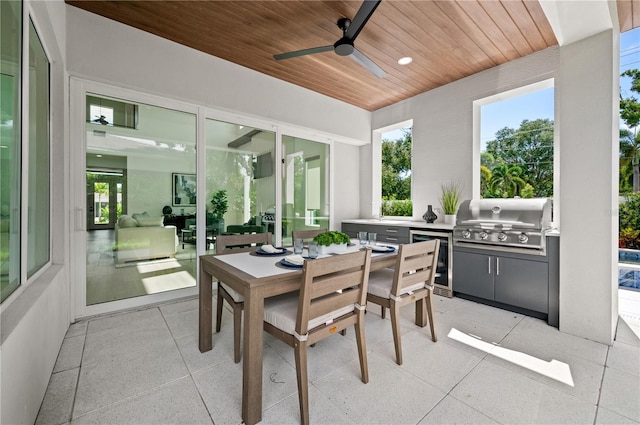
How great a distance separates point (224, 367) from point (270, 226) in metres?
2.25

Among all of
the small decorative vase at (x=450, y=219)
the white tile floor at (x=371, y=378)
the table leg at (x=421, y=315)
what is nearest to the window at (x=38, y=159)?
the white tile floor at (x=371, y=378)

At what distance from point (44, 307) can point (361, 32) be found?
10.9 feet

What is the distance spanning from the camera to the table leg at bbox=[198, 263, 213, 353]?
2025 millimetres

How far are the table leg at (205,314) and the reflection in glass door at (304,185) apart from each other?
2059 millimetres

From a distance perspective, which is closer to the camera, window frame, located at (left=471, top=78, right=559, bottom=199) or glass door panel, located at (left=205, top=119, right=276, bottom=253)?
window frame, located at (left=471, top=78, right=559, bottom=199)

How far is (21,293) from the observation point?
150 cm

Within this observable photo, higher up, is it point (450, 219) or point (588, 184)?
point (588, 184)

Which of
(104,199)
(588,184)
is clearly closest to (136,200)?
(104,199)

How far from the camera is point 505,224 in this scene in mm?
2781

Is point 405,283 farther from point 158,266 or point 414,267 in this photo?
point 158,266

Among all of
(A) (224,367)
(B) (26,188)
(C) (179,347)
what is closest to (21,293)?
(B) (26,188)

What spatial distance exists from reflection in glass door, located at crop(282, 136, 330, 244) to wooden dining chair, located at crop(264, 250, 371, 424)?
246 centimetres

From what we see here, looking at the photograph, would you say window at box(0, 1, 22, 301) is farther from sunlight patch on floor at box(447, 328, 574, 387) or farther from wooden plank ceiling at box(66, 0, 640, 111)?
sunlight patch on floor at box(447, 328, 574, 387)

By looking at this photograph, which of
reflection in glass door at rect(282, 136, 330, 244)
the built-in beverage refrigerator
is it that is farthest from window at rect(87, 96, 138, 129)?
the built-in beverage refrigerator
